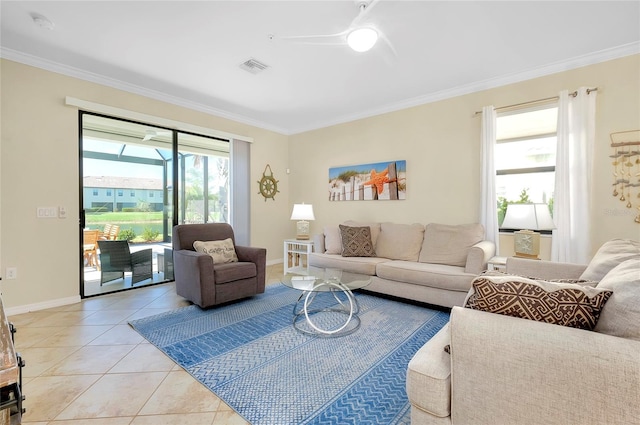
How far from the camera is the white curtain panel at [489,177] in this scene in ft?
11.1

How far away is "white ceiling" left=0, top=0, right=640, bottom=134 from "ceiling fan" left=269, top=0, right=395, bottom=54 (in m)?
0.05

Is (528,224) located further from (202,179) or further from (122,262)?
(122,262)

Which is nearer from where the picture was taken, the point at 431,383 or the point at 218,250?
the point at 431,383

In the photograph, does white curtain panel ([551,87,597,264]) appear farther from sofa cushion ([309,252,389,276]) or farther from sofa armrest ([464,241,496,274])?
sofa cushion ([309,252,389,276])

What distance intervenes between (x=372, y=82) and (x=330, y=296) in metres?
2.70

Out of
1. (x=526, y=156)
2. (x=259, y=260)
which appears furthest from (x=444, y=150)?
(x=259, y=260)

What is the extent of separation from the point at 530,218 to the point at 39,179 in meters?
5.06

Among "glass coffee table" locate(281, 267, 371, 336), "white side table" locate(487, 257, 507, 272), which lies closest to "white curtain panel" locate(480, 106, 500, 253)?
"white side table" locate(487, 257, 507, 272)

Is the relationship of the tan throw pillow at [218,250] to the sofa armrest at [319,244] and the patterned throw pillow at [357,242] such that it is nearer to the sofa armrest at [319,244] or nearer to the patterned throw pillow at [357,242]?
the sofa armrest at [319,244]

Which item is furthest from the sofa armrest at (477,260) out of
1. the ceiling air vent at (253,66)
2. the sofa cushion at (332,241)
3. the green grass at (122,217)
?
the green grass at (122,217)

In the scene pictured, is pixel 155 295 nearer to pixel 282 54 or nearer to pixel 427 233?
pixel 282 54

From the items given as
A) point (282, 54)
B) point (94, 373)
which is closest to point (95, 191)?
point (94, 373)

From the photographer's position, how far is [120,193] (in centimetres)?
371

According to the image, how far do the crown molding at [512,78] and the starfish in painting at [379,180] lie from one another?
3.07ft
